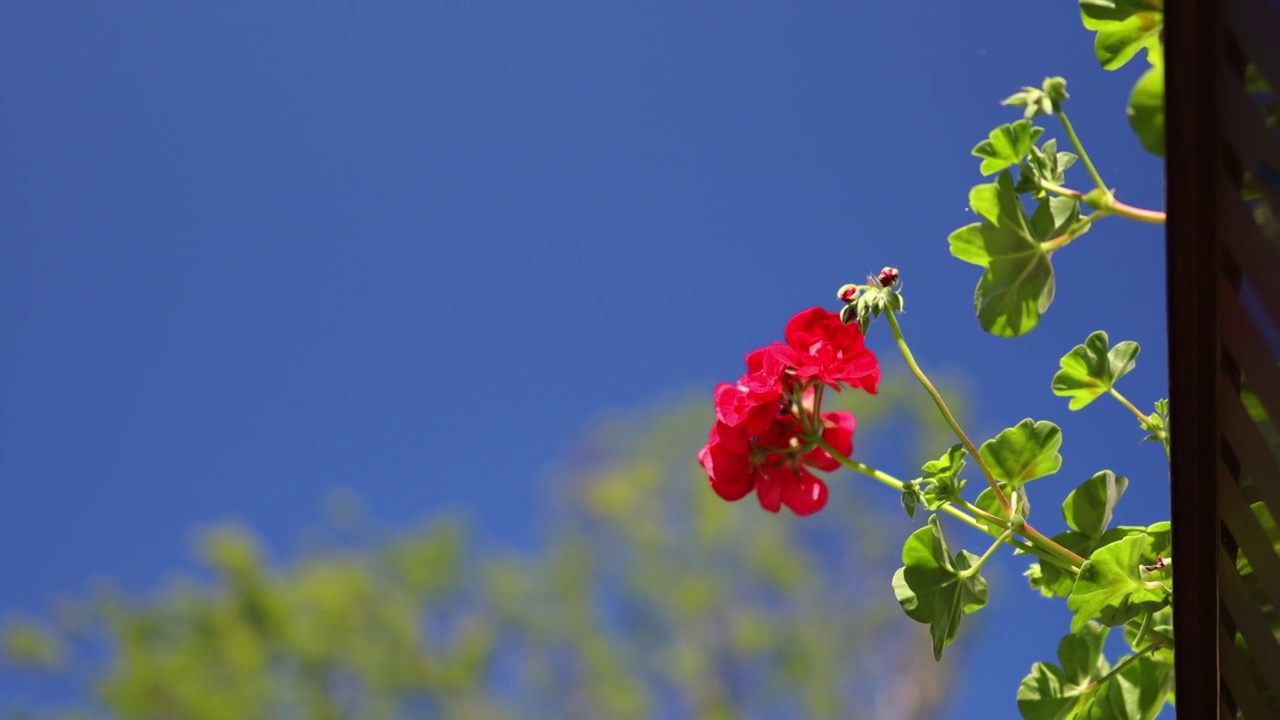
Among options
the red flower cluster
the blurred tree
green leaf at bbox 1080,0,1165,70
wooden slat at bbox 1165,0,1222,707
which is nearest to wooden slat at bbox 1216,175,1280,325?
wooden slat at bbox 1165,0,1222,707

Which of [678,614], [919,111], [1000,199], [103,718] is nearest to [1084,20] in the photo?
[1000,199]

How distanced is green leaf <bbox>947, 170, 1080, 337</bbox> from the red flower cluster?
93 mm

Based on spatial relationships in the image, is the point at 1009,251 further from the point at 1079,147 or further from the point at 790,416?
the point at 790,416

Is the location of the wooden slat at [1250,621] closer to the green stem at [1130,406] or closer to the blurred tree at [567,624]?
the green stem at [1130,406]

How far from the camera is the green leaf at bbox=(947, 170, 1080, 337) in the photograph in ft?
1.57

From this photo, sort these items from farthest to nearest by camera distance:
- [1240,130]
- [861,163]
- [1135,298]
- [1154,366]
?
[861,163]
[1135,298]
[1154,366]
[1240,130]

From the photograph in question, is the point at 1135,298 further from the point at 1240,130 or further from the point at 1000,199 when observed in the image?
the point at 1240,130

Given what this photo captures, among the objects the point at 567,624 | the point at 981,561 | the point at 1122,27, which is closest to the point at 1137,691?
the point at 981,561

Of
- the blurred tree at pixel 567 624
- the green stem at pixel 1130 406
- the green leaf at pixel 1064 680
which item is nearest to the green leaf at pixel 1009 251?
the green stem at pixel 1130 406

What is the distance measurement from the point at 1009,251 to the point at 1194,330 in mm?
113

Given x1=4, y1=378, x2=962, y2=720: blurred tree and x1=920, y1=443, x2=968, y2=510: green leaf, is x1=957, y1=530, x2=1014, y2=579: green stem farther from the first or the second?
x1=4, y1=378, x2=962, y2=720: blurred tree

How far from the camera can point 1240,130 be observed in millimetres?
349

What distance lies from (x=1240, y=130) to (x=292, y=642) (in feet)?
18.4

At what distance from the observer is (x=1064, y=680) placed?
589 millimetres
